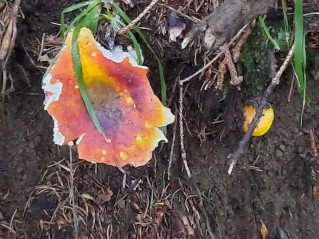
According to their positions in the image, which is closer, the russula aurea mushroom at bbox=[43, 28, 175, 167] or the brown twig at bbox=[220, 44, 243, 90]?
the russula aurea mushroom at bbox=[43, 28, 175, 167]

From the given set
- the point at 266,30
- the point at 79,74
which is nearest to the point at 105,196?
the point at 79,74

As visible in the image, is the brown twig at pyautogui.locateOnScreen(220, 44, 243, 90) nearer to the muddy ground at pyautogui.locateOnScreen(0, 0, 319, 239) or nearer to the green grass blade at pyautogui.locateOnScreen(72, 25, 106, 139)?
the muddy ground at pyautogui.locateOnScreen(0, 0, 319, 239)

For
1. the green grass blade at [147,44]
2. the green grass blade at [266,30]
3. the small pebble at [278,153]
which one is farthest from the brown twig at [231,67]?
the small pebble at [278,153]

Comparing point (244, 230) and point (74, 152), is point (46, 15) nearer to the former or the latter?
point (74, 152)

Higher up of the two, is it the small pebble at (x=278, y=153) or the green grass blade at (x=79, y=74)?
the green grass blade at (x=79, y=74)

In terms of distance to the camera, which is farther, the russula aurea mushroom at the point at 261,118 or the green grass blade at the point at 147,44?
the russula aurea mushroom at the point at 261,118

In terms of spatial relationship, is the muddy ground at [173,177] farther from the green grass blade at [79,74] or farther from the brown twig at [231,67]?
the green grass blade at [79,74]

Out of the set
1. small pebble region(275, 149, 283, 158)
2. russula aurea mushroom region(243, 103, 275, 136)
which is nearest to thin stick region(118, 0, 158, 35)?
russula aurea mushroom region(243, 103, 275, 136)
